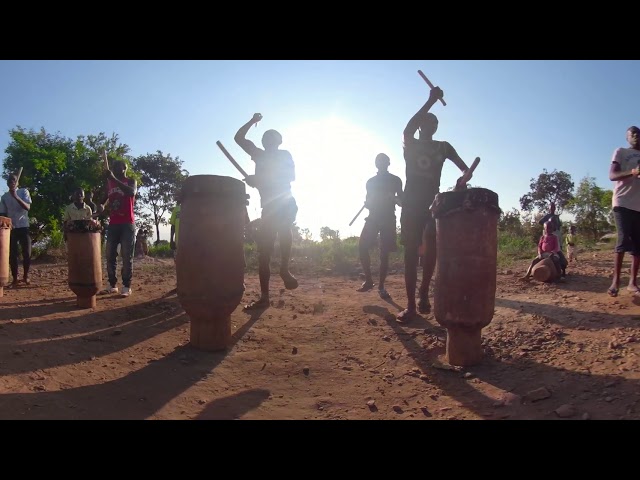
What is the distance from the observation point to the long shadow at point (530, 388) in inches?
78.0

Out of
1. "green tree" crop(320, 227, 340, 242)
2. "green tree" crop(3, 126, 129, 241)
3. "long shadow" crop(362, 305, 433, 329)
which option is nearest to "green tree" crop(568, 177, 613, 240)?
"green tree" crop(320, 227, 340, 242)

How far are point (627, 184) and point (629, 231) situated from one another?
0.45m

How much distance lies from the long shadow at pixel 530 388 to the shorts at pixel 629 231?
188cm

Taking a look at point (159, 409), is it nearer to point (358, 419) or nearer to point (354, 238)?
point (358, 419)

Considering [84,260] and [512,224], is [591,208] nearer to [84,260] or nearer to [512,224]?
[512,224]

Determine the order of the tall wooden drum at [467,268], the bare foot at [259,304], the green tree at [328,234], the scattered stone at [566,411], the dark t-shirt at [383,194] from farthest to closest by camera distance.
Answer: the green tree at [328,234] → the dark t-shirt at [383,194] → the bare foot at [259,304] → the tall wooden drum at [467,268] → the scattered stone at [566,411]

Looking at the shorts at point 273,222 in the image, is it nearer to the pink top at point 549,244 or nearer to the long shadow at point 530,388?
the long shadow at point 530,388

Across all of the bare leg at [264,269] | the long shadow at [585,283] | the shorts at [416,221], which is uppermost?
the shorts at [416,221]

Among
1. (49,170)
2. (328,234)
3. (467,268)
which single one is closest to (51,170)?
(49,170)

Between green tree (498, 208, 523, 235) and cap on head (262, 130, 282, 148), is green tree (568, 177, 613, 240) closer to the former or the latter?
green tree (498, 208, 523, 235)

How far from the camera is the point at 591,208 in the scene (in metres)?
17.0

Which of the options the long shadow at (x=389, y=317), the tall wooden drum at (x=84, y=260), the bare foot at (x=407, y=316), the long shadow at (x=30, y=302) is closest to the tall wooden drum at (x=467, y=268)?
the long shadow at (x=389, y=317)

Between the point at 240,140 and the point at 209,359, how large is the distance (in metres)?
2.28

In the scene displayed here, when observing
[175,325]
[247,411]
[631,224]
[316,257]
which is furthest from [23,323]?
[316,257]
